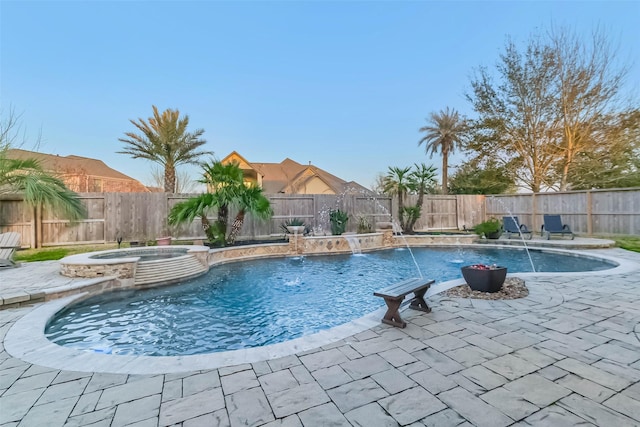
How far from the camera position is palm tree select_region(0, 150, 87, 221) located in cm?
867

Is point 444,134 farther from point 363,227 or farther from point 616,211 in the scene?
point 363,227

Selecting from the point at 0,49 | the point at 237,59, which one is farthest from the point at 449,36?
the point at 0,49

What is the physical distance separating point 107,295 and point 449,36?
1273 cm

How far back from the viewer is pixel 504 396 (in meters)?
2.02

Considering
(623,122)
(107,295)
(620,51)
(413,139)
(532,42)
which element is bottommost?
(107,295)

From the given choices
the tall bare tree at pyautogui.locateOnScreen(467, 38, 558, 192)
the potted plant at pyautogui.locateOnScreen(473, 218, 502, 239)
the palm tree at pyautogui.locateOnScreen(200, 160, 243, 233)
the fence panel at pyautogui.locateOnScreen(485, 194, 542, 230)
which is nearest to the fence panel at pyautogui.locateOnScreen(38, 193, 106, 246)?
the palm tree at pyautogui.locateOnScreen(200, 160, 243, 233)

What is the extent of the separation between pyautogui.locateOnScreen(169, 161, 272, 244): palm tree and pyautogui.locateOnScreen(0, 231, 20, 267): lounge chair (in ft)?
11.6

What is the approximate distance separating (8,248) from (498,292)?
32.1 ft

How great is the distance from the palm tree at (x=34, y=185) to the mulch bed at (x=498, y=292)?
11.0m

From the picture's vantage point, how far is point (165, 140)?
1384 centimetres

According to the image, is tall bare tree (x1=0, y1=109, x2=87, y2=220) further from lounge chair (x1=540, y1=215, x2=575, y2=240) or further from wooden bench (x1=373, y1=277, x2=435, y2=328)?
lounge chair (x1=540, y1=215, x2=575, y2=240)

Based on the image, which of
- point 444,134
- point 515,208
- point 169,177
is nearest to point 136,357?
point 169,177

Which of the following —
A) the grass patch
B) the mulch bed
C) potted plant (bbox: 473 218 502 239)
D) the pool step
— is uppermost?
potted plant (bbox: 473 218 502 239)

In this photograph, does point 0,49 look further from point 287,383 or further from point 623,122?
point 623,122
